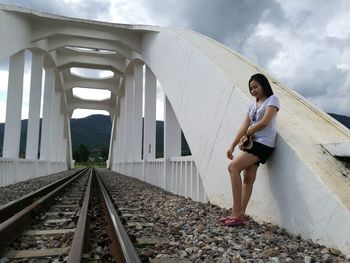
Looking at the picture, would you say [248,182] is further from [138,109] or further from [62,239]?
[138,109]

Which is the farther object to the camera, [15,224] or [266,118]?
[15,224]

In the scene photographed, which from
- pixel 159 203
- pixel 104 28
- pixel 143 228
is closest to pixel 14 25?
pixel 104 28

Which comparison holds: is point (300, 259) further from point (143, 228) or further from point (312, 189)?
point (143, 228)

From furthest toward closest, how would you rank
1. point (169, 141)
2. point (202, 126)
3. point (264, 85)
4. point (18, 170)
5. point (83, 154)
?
point (83, 154), point (18, 170), point (169, 141), point (202, 126), point (264, 85)

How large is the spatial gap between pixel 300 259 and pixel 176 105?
573 cm

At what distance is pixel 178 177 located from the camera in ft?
27.2

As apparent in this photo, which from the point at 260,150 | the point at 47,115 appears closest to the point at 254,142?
the point at 260,150

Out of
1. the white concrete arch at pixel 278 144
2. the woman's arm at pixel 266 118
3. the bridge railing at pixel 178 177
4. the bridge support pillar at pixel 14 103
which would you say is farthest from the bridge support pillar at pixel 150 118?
the woman's arm at pixel 266 118

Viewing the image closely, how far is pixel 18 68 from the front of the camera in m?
12.8

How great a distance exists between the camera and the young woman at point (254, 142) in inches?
148

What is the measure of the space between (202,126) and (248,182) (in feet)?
→ 8.26

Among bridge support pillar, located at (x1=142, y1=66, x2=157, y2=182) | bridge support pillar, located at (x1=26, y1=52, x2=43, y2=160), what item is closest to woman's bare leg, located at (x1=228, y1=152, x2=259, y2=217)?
bridge support pillar, located at (x1=142, y1=66, x2=157, y2=182)

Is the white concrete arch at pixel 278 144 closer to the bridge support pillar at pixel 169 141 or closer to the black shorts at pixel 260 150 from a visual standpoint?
the black shorts at pixel 260 150

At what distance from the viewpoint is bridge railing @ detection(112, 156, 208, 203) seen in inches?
266
